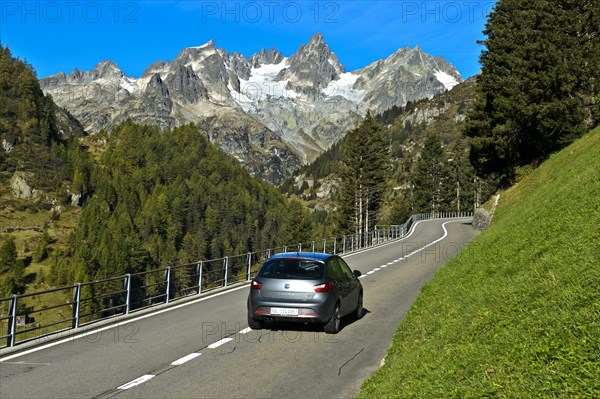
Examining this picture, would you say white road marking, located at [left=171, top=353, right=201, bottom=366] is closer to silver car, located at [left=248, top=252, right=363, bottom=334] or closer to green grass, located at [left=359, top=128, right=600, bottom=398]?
silver car, located at [left=248, top=252, right=363, bottom=334]

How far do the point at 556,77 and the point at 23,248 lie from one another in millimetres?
153487

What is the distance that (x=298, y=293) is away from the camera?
1159 cm

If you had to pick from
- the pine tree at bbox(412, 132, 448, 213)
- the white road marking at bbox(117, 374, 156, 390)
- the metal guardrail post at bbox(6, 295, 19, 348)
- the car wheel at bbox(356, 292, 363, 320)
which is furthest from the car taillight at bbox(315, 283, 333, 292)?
the pine tree at bbox(412, 132, 448, 213)

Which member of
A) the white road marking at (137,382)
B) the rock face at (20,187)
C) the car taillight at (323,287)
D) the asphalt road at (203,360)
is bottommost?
the asphalt road at (203,360)

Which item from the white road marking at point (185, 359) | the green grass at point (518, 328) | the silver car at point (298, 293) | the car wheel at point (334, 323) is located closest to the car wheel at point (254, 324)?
the silver car at point (298, 293)

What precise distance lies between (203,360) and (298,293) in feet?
9.41

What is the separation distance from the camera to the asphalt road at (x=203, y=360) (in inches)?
300

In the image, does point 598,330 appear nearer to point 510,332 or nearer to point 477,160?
point 510,332

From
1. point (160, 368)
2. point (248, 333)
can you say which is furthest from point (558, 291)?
point (248, 333)

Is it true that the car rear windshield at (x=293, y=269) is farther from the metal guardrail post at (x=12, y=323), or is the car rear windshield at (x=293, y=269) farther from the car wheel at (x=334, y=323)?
the metal guardrail post at (x=12, y=323)

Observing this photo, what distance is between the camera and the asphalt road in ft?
25.0

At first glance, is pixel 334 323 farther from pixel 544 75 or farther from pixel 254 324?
pixel 544 75

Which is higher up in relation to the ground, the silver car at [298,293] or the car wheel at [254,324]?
the silver car at [298,293]

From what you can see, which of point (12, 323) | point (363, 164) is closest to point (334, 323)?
point (12, 323)
